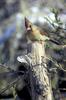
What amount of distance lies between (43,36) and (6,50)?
2560 millimetres

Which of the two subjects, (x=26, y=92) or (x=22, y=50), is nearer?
(x=26, y=92)

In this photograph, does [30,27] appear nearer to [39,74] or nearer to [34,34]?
[34,34]

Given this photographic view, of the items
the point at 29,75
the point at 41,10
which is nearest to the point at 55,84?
the point at 29,75

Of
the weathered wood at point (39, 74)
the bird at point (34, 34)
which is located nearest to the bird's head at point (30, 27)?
the bird at point (34, 34)

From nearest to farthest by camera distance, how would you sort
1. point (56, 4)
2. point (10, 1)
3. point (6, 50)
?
point (56, 4)
point (6, 50)
point (10, 1)

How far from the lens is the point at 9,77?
8.32 metres

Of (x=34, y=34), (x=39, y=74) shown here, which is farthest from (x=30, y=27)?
(x=39, y=74)

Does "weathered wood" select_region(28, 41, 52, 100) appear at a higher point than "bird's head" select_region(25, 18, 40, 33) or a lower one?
lower

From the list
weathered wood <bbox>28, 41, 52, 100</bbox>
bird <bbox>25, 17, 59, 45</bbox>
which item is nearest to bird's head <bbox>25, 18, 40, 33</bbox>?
bird <bbox>25, 17, 59, 45</bbox>

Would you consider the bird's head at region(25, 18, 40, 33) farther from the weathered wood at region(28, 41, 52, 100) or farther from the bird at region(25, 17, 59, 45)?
the weathered wood at region(28, 41, 52, 100)

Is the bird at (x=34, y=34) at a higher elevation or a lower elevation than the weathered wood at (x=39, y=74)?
higher

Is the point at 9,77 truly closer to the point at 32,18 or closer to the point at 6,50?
the point at 6,50

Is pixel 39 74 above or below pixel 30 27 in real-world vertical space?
below

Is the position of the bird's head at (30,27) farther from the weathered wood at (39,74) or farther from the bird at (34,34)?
the weathered wood at (39,74)
